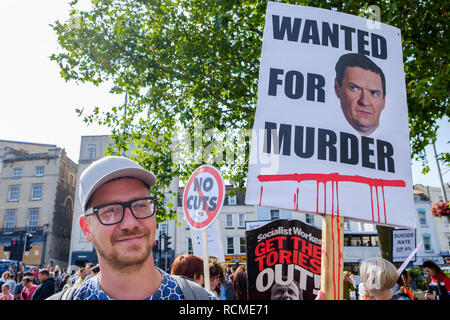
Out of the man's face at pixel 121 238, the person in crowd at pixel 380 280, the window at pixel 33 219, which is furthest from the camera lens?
the window at pixel 33 219

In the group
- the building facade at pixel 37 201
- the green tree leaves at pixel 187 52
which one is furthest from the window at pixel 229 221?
the green tree leaves at pixel 187 52

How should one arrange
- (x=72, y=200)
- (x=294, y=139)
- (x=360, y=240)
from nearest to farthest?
(x=294, y=139) → (x=360, y=240) → (x=72, y=200)

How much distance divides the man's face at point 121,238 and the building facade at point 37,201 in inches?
1572

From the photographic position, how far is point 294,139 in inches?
105

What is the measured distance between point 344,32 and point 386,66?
49 centimetres

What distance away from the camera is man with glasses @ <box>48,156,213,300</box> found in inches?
61.7

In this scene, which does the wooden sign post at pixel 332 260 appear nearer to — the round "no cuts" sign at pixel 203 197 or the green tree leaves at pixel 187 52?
the round "no cuts" sign at pixel 203 197

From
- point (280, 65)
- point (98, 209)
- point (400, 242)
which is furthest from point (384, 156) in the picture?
point (400, 242)

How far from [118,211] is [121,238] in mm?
130

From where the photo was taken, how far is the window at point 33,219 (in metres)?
37.9

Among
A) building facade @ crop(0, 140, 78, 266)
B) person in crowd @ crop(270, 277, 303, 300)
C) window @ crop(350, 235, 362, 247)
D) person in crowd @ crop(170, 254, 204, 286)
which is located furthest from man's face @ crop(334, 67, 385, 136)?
window @ crop(350, 235, 362, 247)

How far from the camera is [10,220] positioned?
38.8 m
